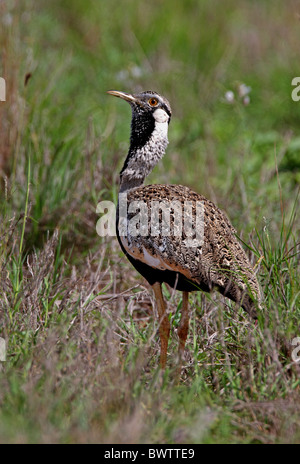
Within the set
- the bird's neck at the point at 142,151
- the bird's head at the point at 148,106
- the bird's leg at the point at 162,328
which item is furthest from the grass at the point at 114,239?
the bird's head at the point at 148,106

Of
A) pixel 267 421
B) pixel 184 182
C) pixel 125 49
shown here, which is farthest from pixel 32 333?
pixel 125 49

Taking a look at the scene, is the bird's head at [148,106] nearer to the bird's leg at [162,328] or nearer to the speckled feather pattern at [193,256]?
the speckled feather pattern at [193,256]

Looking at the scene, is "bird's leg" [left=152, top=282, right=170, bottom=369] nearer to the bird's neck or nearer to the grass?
the grass

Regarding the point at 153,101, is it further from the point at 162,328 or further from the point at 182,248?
the point at 162,328

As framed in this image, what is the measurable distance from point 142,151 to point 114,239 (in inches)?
32.8

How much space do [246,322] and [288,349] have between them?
0.89 ft

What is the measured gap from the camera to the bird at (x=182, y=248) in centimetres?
278

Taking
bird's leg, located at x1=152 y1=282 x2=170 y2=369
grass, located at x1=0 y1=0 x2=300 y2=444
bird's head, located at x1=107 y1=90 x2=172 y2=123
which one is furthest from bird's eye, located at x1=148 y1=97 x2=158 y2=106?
bird's leg, located at x1=152 y1=282 x2=170 y2=369

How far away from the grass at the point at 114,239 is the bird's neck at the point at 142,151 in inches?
19.0

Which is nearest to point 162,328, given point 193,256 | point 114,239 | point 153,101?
point 193,256

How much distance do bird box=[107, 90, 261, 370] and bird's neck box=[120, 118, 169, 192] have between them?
0.13 m

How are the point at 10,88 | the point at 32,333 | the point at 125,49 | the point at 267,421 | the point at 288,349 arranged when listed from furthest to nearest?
the point at 125,49
the point at 10,88
the point at 32,333
the point at 288,349
the point at 267,421

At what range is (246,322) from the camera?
9.32 feet
